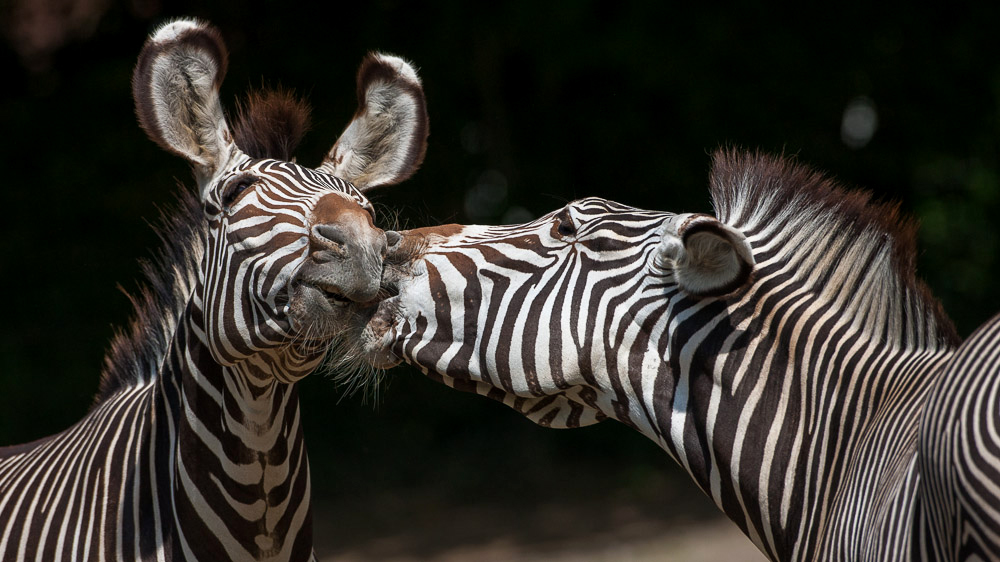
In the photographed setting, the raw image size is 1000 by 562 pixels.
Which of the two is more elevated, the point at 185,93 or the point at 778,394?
the point at 185,93

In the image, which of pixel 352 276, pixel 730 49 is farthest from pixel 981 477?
pixel 730 49

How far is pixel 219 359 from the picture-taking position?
301cm

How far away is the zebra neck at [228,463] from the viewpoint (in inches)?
120

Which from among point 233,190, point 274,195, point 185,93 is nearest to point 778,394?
point 274,195

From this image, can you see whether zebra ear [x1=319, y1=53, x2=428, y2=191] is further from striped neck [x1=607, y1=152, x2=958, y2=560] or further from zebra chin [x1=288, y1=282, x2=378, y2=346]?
striped neck [x1=607, y1=152, x2=958, y2=560]

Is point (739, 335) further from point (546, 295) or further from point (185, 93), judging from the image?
point (185, 93)

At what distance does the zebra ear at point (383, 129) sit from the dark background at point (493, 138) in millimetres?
5829

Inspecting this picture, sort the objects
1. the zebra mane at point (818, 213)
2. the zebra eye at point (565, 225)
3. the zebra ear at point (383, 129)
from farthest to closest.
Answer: the zebra ear at point (383, 129), the zebra eye at point (565, 225), the zebra mane at point (818, 213)

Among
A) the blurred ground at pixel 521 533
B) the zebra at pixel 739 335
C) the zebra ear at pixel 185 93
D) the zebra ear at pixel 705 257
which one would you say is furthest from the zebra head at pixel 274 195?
the blurred ground at pixel 521 533

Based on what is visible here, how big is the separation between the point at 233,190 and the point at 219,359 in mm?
574

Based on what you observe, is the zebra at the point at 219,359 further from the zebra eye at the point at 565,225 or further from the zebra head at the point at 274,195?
the zebra eye at the point at 565,225

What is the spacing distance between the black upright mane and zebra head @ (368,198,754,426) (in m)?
0.88

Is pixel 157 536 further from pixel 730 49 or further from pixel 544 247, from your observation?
pixel 730 49

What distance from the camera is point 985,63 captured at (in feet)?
32.9
